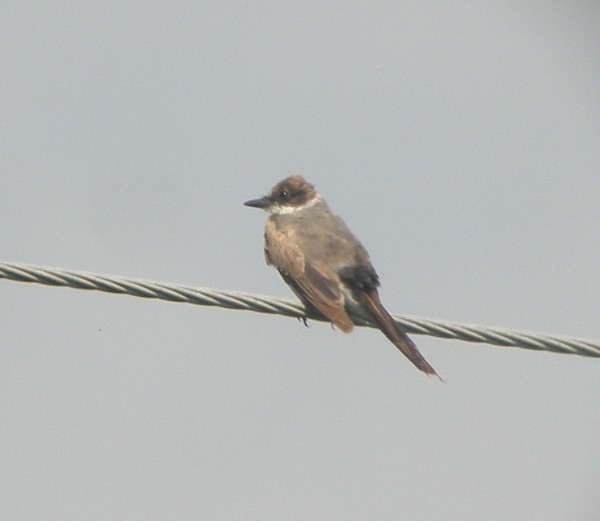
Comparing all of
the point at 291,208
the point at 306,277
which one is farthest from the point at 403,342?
the point at 291,208

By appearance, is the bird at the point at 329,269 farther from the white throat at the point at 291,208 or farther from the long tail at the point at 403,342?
the white throat at the point at 291,208

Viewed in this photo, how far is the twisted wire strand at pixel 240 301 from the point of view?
6.26 metres

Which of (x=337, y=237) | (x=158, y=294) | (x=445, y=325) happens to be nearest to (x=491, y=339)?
(x=445, y=325)

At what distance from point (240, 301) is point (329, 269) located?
2.59 meters

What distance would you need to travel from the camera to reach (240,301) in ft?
21.9

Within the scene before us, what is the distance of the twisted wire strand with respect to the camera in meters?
6.26

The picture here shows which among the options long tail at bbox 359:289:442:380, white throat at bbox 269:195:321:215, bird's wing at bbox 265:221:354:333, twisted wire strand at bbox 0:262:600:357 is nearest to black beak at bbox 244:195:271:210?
white throat at bbox 269:195:321:215

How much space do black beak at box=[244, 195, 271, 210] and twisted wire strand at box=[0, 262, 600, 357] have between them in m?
4.42

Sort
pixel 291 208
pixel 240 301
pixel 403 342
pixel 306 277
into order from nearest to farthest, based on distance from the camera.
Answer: pixel 240 301
pixel 403 342
pixel 306 277
pixel 291 208

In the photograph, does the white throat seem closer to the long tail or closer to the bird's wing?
the bird's wing

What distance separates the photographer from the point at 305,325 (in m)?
9.03

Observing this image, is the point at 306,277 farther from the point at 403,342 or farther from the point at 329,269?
the point at 403,342

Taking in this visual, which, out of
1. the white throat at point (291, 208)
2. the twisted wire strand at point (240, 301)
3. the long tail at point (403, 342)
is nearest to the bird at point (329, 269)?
the long tail at point (403, 342)

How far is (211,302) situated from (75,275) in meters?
0.77
